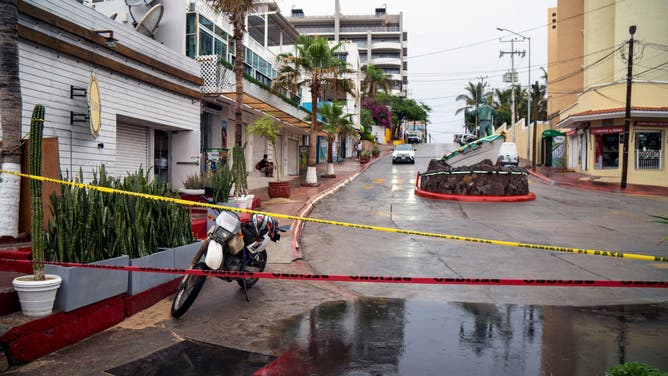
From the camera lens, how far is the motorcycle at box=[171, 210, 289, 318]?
5.62m

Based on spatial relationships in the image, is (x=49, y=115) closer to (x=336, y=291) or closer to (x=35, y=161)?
(x=35, y=161)

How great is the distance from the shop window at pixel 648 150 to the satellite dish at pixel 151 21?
Answer: 27021 mm

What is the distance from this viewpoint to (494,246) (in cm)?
1027

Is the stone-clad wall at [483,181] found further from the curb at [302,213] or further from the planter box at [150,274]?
the planter box at [150,274]

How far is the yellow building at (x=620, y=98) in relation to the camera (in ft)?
95.9

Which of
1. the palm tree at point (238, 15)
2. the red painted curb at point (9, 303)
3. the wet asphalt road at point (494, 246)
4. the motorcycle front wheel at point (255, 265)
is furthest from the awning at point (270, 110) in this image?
the red painted curb at point (9, 303)

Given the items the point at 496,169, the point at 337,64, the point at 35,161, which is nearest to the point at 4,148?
the point at 35,161

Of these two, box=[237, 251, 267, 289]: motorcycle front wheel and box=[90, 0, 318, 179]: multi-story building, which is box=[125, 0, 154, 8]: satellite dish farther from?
box=[237, 251, 267, 289]: motorcycle front wheel

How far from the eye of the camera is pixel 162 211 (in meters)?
6.52

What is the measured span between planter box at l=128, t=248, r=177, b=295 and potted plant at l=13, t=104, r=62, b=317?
3.32ft

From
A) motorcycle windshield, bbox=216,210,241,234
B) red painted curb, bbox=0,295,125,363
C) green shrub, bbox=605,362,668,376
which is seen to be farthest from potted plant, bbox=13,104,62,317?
green shrub, bbox=605,362,668,376

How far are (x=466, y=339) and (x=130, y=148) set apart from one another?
1245 centimetres

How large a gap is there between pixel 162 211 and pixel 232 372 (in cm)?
293

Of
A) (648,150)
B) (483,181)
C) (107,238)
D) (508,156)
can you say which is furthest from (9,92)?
(508,156)
